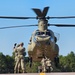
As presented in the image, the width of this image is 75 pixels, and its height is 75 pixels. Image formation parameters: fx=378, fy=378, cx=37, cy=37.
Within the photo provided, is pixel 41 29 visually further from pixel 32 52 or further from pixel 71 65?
pixel 71 65

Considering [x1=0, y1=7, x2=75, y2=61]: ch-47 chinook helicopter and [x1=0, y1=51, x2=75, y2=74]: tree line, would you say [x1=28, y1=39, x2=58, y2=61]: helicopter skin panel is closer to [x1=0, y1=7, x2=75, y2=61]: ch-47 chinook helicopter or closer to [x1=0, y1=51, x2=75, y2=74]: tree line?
[x1=0, y1=7, x2=75, y2=61]: ch-47 chinook helicopter

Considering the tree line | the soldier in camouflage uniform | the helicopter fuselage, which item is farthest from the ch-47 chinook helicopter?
the tree line

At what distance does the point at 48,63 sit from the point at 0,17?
343 cm

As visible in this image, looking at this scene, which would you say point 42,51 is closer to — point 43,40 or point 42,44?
point 42,44

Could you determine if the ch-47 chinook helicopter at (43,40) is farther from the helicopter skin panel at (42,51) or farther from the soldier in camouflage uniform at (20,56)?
the soldier in camouflage uniform at (20,56)

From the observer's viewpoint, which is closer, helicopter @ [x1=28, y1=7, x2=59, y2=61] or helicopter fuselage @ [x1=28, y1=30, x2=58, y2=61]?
helicopter fuselage @ [x1=28, y1=30, x2=58, y2=61]

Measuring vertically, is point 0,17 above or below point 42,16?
below

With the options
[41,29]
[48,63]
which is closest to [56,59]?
[41,29]

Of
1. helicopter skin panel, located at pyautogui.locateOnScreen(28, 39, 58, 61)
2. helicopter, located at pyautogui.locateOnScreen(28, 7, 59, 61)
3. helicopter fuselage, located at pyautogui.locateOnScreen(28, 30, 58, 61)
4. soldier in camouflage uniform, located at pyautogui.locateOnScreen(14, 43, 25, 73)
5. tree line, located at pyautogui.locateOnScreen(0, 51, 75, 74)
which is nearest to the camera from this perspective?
soldier in camouflage uniform, located at pyautogui.locateOnScreen(14, 43, 25, 73)

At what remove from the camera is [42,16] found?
27219 mm

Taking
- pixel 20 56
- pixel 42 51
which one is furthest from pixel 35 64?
pixel 20 56

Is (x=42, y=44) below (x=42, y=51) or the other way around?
the other way around

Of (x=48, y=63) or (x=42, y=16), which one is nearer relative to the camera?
(x=48, y=63)

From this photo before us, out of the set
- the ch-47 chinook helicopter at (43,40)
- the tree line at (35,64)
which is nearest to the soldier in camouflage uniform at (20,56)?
the ch-47 chinook helicopter at (43,40)
